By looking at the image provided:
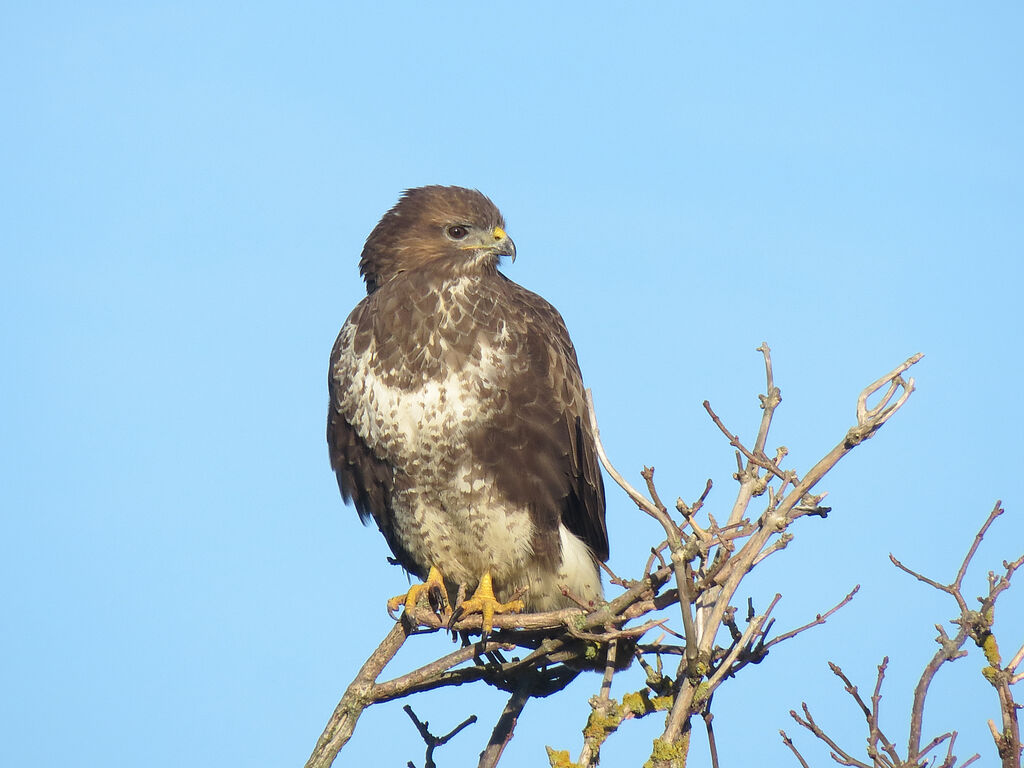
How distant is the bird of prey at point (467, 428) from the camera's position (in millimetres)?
6629

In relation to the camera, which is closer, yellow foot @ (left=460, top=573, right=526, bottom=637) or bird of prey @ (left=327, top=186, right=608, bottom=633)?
yellow foot @ (left=460, top=573, right=526, bottom=637)

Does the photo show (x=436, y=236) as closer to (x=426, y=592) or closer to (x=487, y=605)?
(x=426, y=592)

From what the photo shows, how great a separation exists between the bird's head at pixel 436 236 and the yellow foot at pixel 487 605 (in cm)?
175

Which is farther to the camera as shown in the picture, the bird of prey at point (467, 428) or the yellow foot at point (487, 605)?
the bird of prey at point (467, 428)

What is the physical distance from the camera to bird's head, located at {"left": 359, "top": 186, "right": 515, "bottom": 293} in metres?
7.27

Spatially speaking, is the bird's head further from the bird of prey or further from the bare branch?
the bare branch

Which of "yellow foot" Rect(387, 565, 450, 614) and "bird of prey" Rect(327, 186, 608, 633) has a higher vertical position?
"bird of prey" Rect(327, 186, 608, 633)

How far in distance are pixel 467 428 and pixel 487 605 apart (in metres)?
0.93

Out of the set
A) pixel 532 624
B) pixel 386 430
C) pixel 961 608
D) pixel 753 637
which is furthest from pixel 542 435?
pixel 961 608

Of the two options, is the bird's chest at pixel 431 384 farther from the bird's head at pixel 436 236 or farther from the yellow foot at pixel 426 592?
the yellow foot at pixel 426 592

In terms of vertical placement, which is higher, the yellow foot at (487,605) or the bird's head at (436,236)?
the bird's head at (436,236)

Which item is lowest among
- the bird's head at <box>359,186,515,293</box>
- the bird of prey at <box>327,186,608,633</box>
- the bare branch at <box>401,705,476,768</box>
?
the bare branch at <box>401,705,476,768</box>

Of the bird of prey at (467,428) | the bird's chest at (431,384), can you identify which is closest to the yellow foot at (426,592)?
the bird of prey at (467,428)

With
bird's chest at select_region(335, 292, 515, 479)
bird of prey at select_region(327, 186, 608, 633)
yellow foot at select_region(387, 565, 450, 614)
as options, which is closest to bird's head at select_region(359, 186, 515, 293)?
bird of prey at select_region(327, 186, 608, 633)
